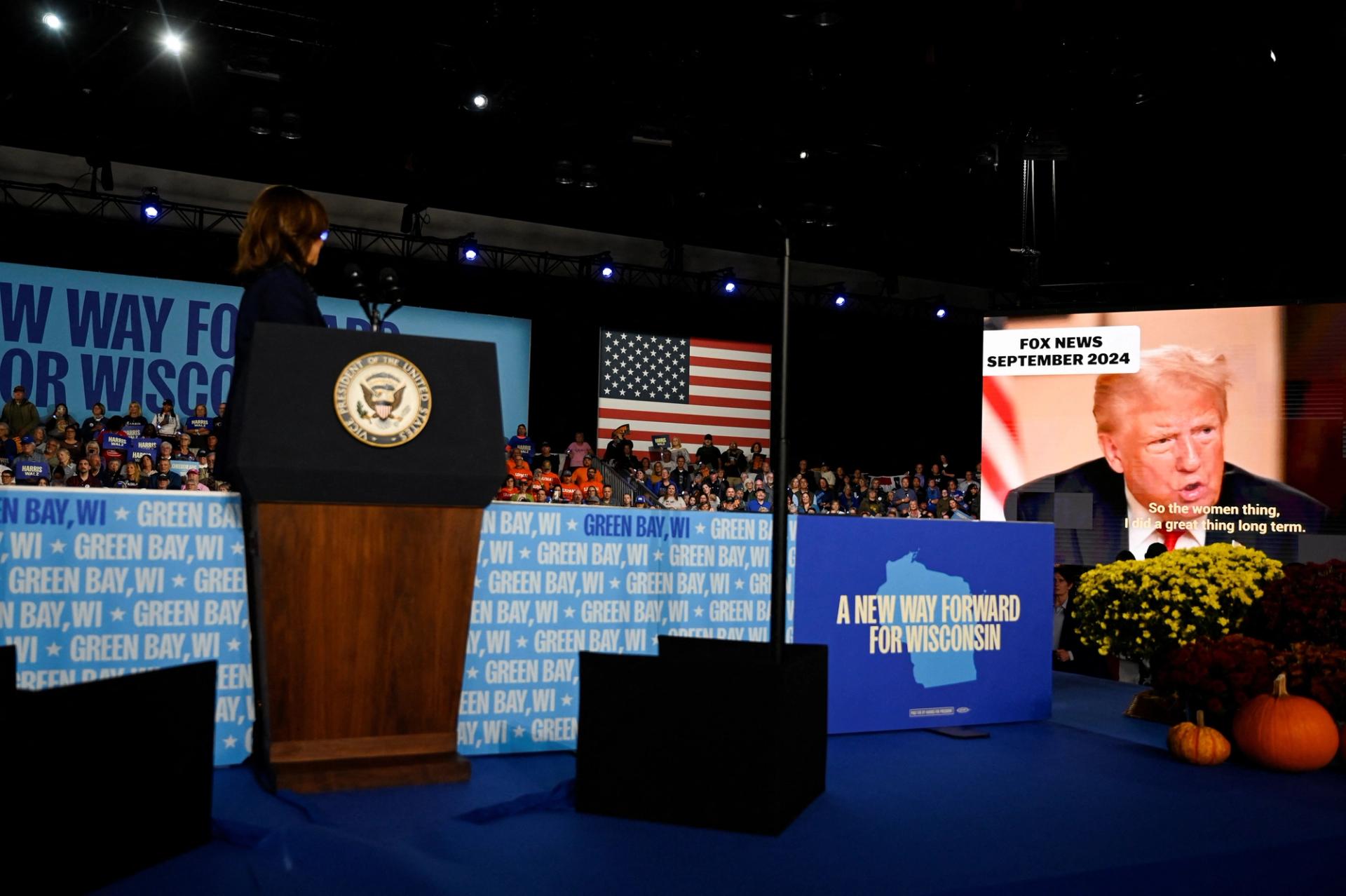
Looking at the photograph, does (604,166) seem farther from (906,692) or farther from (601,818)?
(601,818)

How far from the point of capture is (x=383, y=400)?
7.66 feet

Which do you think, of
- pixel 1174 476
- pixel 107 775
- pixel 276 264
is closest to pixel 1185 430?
pixel 1174 476

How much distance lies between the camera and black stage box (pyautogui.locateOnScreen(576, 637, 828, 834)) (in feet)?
7.17

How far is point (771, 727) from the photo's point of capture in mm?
2184

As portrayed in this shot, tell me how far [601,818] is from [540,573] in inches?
33.7

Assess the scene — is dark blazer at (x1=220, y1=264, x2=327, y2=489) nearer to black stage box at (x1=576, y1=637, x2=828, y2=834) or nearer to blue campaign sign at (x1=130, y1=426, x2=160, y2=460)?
black stage box at (x1=576, y1=637, x2=828, y2=834)

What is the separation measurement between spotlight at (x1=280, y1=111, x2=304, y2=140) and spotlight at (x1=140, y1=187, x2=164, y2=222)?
2.73 m

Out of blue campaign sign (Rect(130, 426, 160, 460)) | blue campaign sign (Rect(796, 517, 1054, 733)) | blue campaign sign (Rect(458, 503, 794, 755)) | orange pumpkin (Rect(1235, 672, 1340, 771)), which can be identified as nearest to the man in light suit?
blue campaign sign (Rect(796, 517, 1054, 733))

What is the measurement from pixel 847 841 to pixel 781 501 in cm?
73

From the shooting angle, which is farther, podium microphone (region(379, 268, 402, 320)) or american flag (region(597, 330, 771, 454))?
american flag (region(597, 330, 771, 454))

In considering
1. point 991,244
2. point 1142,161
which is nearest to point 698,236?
point 991,244

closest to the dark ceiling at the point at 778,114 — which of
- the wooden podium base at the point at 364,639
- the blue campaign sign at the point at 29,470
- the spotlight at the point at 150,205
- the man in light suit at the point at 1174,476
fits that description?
the spotlight at the point at 150,205

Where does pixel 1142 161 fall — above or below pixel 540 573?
above

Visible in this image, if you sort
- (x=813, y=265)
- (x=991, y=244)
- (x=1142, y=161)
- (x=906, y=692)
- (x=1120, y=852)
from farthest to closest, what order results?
(x=813, y=265) < (x=991, y=244) < (x=1142, y=161) < (x=906, y=692) < (x=1120, y=852)
